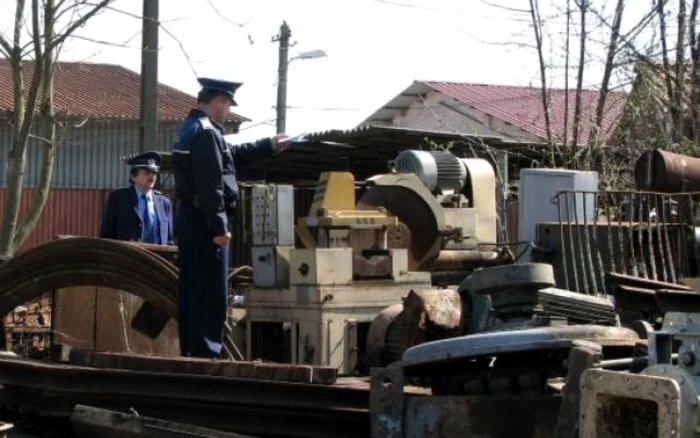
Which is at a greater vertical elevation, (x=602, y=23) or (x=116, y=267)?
(x=602, y=23)

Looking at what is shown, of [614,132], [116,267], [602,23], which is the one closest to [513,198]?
[614,132]

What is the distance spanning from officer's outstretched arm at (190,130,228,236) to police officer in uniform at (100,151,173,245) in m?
2.51

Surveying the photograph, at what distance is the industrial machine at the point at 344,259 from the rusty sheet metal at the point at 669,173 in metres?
1.31

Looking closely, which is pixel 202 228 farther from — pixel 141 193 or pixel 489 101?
pixel 489 101

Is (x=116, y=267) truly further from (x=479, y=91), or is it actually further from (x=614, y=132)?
(x=479, y=91)

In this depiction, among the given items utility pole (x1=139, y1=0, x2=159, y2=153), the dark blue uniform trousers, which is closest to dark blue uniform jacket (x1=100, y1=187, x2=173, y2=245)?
the dark blue uniform trousers

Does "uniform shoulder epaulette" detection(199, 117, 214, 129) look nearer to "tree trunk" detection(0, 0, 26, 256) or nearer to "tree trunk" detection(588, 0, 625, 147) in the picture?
"tree trunk" detection(0, 0, 26, 256)

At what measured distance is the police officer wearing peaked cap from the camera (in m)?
5.69

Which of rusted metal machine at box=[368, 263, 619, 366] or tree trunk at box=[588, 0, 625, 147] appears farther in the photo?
tree trunk at box=[588, 0, 625, 147]

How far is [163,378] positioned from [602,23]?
8.94 metres

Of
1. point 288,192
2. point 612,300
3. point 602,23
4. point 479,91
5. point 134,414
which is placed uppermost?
point 479,91

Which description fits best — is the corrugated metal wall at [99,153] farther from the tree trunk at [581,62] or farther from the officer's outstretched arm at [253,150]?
the officer's outstretched arm at [253,150]

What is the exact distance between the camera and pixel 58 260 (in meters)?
6.03

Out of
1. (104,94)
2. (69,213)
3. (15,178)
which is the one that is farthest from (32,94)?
(104,94)
